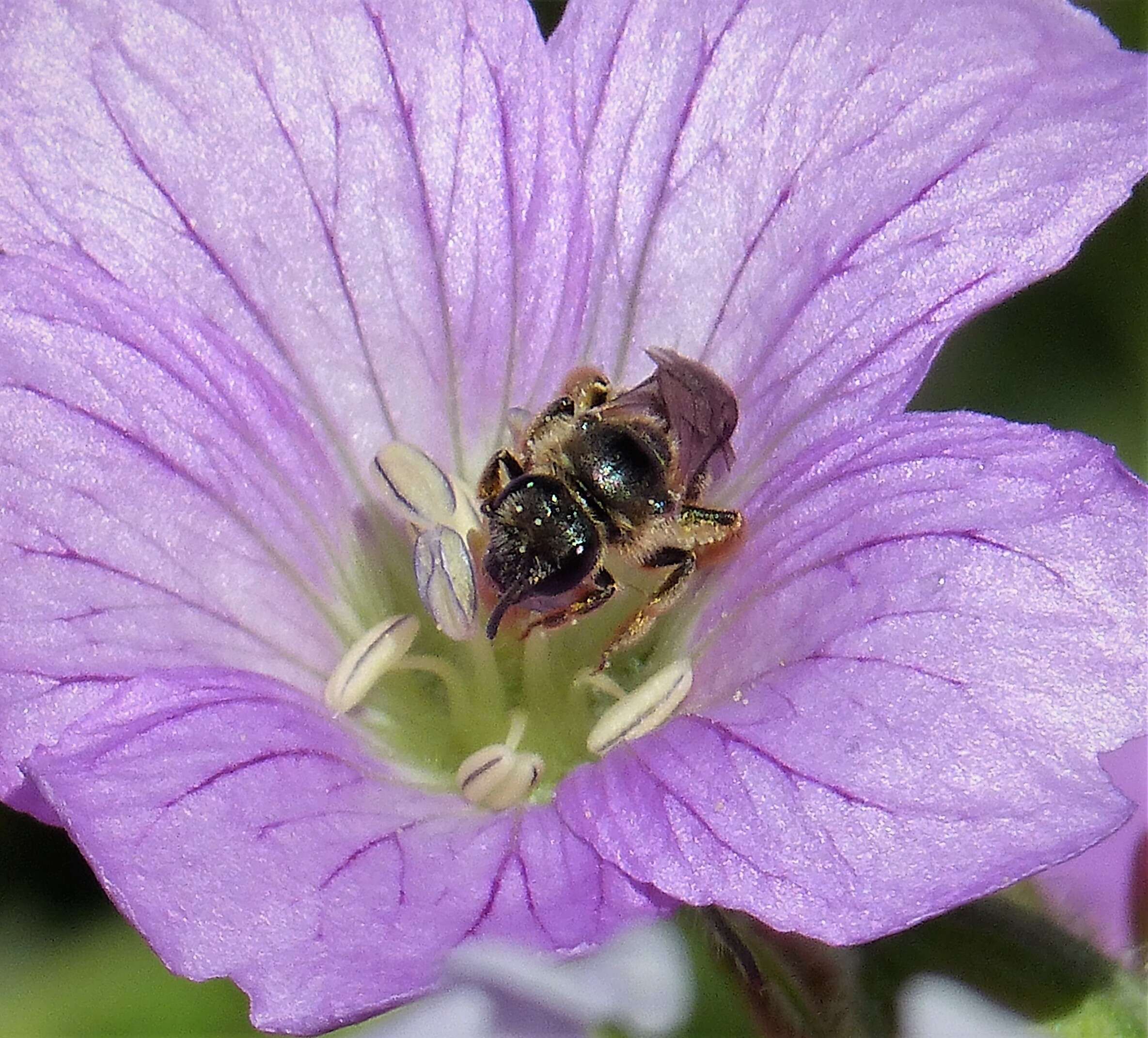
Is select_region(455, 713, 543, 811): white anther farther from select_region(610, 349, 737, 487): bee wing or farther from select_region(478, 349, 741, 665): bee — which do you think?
select_region(610, 349, 737, 487): bee wing

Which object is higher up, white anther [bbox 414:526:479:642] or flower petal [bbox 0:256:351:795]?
flower petal [bbox 0:256:351:795]

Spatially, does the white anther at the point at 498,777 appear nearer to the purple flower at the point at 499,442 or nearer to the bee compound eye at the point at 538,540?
the purple flower at the point at 499,442

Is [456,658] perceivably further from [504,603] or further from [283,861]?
[283,861]

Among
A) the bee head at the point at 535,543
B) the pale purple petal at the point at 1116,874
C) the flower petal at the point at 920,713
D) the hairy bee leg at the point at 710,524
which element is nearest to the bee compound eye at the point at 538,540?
the bee head at the point at 535,543

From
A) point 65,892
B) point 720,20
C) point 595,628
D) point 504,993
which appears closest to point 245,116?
point 720,20

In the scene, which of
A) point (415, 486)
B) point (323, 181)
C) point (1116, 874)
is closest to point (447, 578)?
point (415, 486)

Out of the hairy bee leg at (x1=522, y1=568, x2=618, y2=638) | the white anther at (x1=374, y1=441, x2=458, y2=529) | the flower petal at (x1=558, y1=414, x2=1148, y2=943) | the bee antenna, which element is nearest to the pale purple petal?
the flower petal at (x1=558, y1=414, x2=1148, y2=943)
